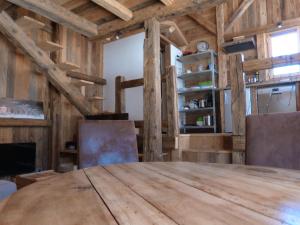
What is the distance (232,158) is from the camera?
105 inches

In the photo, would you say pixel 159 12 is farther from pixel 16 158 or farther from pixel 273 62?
pixel 16 158

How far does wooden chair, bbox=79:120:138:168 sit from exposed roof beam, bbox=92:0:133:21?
163 centimetres

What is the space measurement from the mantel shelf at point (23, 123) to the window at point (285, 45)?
4.57 meters

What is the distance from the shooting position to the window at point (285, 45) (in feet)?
16.4

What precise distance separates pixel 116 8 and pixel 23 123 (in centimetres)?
→ 211

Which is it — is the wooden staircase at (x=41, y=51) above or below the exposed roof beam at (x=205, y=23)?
below

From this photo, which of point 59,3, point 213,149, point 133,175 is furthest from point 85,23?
point 133,175

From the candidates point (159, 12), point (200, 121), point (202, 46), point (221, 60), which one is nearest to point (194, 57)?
point (202, 46)

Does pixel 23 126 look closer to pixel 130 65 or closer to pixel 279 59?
pixel 130 65

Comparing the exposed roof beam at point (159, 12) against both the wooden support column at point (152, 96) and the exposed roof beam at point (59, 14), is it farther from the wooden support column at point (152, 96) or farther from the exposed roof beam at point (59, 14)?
the exposed roof beam at point (59, 14)

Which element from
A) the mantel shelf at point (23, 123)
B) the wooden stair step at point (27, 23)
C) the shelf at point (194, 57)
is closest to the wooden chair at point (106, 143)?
the wooden stair step at point (27, 23)

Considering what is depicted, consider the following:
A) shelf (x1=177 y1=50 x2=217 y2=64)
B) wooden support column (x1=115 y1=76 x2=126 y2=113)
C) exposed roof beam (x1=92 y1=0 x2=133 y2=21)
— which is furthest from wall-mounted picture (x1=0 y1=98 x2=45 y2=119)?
shelf (x1=177 y1=50 x2=217 y2=64)

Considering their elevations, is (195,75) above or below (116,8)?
below

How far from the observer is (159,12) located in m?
2.88
